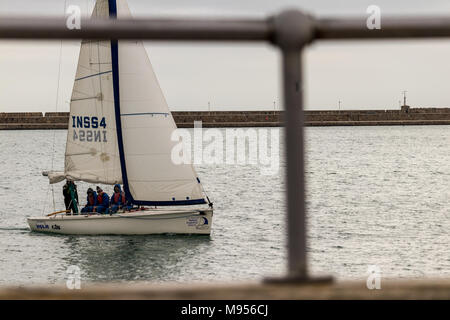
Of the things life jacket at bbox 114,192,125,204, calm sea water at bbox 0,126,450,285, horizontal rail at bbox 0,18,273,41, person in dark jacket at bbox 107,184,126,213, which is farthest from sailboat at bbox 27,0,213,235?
horizontal rail at bbox 0,18,273,41

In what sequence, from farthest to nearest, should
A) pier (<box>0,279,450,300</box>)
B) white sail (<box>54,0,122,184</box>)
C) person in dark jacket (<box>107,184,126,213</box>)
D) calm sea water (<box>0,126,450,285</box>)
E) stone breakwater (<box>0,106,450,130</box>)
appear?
stone breakwater (<box>0,106,450,130</box>) → person in dark jacket (<box>107,184,126,213</box>) → white sail (<box>54,0,122,184</box>) → calm sea water (<box>0,126,450,285</box>) → pier (<box>0,279,450,300</box>)

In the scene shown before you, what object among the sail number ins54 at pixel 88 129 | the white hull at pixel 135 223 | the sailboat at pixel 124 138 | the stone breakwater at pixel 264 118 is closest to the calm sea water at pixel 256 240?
the white hull at pixel 135 223

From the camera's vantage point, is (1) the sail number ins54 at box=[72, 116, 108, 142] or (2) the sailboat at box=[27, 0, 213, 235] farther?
(1) the sail number ins54 at box=[72, 116, 108, 142]

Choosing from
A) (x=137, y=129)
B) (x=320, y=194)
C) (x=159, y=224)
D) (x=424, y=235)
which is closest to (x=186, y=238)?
(x=159, y=224)

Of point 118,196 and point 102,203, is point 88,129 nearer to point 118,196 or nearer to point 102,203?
point 118,196

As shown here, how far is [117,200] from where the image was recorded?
2670 cm

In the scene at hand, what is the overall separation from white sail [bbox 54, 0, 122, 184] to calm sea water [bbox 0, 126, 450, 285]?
2.56m

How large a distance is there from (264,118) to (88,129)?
125 meters

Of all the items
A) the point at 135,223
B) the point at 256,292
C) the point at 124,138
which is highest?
the point at 124,138

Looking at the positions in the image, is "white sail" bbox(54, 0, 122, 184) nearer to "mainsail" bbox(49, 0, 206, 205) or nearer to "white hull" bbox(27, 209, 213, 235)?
"mainsail" bbox(49, 0, 206, 205)

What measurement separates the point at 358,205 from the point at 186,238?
19.2m

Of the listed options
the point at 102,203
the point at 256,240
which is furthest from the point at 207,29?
the point at 256,240

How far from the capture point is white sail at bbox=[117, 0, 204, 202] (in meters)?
25.1

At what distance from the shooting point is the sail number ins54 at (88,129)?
84.7ft
